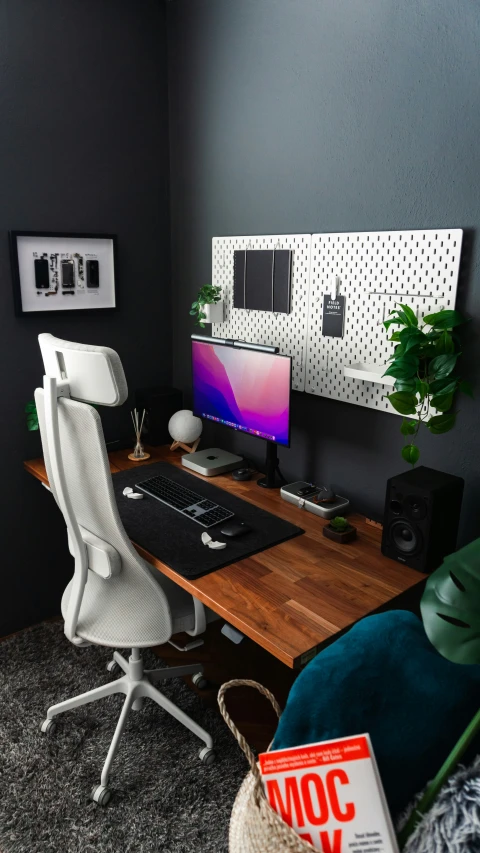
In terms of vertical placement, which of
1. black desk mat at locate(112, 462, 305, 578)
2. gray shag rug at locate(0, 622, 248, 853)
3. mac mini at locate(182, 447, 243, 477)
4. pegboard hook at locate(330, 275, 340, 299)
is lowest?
gray shag rug at locate(0, 622, 248, 853)

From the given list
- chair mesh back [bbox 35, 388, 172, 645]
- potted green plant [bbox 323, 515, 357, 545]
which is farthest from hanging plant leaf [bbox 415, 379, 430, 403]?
chair mesh back [bbox 35, 388, 172, 645]

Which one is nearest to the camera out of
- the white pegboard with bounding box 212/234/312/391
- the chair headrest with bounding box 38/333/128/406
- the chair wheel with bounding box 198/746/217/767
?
the chair headrest with bounding box 38/333/128/406

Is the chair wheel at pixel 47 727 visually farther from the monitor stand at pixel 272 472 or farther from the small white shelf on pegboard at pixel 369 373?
the small white shelf on pegboard at pixel 369 373

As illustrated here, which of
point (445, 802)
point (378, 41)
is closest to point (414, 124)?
point (378, 41)

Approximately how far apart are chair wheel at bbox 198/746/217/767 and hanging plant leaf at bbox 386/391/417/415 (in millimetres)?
1228

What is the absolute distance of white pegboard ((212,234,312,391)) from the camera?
2.15 m

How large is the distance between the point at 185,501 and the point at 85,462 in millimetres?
508

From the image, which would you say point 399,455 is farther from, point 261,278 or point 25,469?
point 25,469

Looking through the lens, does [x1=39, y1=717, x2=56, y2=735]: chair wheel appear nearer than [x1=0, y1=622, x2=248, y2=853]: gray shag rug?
No

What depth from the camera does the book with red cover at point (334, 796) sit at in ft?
2.81

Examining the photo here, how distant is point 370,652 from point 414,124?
143 centimetres

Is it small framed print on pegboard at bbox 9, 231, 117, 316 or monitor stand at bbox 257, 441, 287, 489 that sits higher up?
small framed print on pegboard at bbox 9, 231, 117, 316

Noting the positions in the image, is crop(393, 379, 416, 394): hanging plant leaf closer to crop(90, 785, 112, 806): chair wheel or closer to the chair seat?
the chair seat

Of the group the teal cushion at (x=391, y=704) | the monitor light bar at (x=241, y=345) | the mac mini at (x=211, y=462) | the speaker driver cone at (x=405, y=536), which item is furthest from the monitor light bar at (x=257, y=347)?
the teal cushion at (x=391, y=704)
